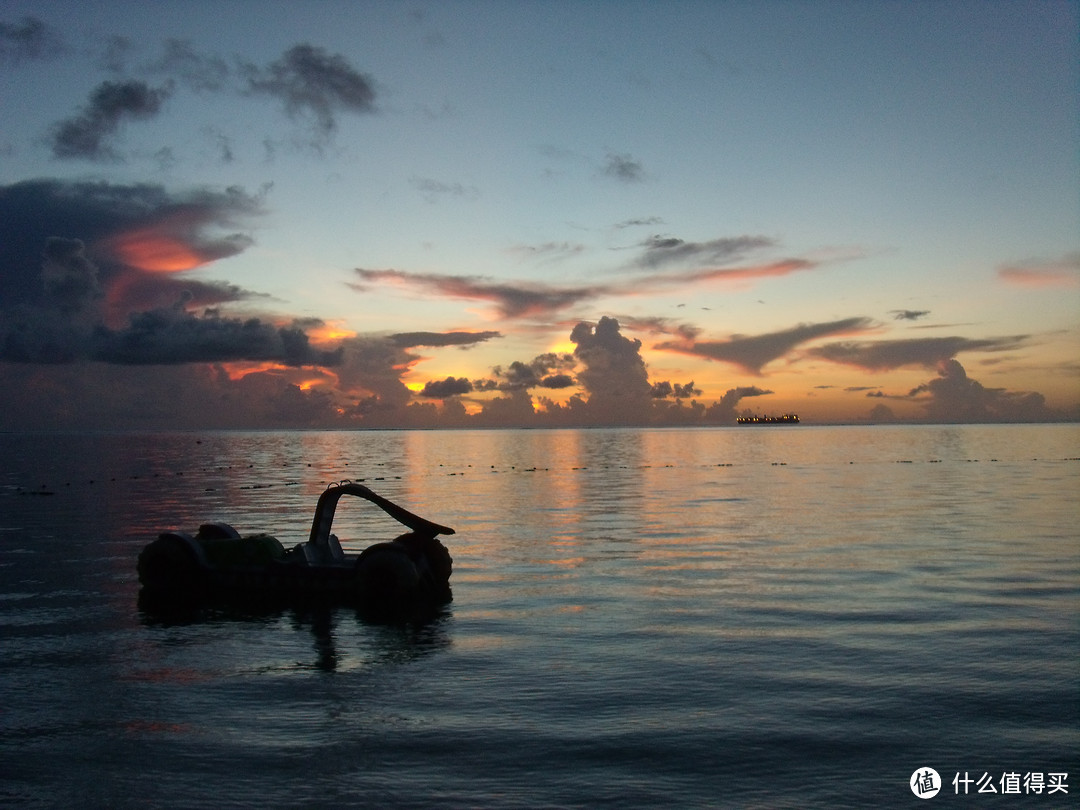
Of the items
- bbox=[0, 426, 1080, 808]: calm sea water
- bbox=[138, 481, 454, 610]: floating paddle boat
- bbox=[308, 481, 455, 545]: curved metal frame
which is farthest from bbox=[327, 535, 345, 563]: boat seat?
bbox=[0, 426, 1080, 808]: calm sea water

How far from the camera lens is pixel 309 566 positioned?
69.2 ft

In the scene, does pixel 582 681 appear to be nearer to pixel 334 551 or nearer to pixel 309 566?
pixel 309 566

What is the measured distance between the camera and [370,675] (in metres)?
14.8

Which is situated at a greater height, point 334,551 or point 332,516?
point 332,516

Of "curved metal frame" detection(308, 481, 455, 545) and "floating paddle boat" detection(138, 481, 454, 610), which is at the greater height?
"curved metal frame" detection(308, 481, 455, 545)

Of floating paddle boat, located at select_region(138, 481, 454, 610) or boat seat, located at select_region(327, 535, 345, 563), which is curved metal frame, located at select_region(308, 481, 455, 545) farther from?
boat seat, located at select_region(327, 535, 345, 563)

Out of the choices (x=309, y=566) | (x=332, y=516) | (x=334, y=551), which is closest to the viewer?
(x=309, y=566)

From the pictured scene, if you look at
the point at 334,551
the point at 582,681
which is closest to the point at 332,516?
the point at 334,551

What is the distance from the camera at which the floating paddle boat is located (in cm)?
2038

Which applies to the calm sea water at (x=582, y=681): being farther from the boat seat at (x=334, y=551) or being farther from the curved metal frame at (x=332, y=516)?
the boat seat at (x=334, y=551)

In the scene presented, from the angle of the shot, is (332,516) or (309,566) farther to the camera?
(332,516)

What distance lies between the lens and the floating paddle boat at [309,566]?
2038 cm

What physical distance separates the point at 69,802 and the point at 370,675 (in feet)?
18.3

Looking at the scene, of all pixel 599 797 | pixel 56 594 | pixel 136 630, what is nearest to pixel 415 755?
pixel 599 797
